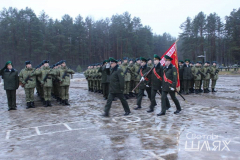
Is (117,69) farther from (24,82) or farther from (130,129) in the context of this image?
(24,82)

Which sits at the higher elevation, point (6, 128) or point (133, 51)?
point (133, 51)

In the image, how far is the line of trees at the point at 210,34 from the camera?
57.0 m

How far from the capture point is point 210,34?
63.2 m

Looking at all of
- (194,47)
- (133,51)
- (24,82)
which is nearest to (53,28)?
(133,51)

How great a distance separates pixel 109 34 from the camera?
70625mm

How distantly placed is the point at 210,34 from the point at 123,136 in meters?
64.7

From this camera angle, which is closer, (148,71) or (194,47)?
(148,71)

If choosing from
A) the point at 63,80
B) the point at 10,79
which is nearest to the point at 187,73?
the point at 63,80

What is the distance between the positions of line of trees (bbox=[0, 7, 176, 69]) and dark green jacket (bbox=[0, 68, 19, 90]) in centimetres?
4915

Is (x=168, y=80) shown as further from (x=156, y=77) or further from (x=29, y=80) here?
(x=29, y=80)

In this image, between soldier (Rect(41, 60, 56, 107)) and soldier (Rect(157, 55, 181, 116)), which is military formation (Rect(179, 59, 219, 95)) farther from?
soldier (Rect(41, 60, 56, 107))

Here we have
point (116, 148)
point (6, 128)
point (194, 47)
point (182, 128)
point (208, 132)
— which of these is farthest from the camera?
point (194, 47)

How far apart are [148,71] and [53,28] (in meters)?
60.4

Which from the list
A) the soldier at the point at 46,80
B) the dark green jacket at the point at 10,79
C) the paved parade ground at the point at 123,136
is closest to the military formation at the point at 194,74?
the paved parade ground at the point at 123,136
